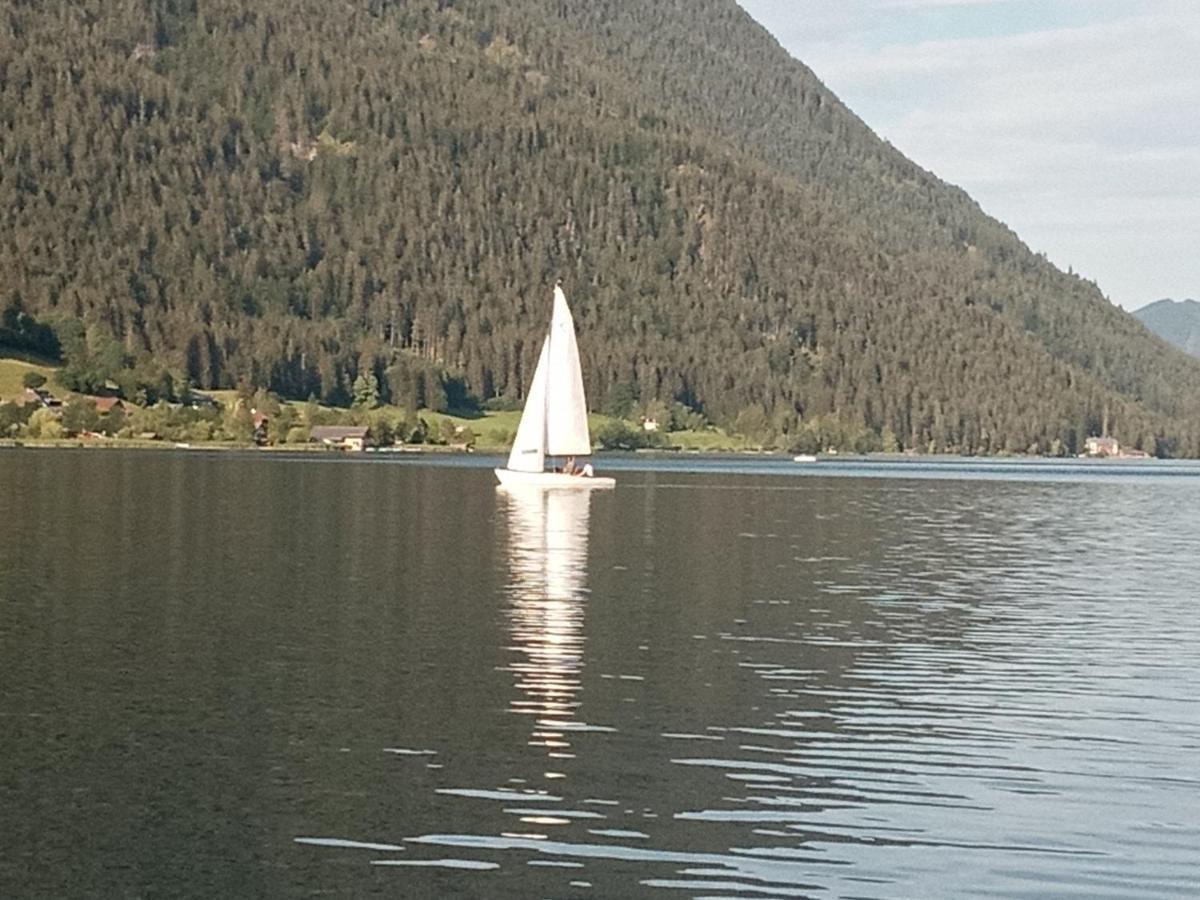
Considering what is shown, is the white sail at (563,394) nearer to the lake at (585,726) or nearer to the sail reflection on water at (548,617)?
the sail reflection on water at (548,617)

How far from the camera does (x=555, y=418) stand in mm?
187625

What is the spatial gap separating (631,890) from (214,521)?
298 ft

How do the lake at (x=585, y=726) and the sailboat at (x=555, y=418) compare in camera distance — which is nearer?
the lake at (x=585, y=726)

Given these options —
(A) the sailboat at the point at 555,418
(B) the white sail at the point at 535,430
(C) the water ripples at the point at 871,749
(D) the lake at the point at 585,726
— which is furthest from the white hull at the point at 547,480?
(C) the water ripples at the point at 871,749

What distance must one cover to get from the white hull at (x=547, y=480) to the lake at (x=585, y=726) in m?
85.6

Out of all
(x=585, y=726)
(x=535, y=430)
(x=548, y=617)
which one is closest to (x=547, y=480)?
(x=535, y=430)

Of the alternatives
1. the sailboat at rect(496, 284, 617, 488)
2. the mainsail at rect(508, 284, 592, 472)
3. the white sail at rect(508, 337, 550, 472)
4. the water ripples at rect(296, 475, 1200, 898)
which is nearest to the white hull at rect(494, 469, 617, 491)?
the sailboat at rect(496, 284, 617, 488)

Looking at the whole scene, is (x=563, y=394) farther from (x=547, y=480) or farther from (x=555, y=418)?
(x=547, y=480)

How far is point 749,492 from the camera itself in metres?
197

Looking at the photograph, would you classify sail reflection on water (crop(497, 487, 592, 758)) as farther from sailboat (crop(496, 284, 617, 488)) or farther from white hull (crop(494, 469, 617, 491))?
sailboat (crop(496, 284, 617, 488))

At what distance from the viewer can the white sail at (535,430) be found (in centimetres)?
18425

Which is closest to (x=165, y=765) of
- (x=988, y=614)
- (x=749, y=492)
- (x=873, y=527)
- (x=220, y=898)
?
(x=220, y=898)

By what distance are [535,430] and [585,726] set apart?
466ft

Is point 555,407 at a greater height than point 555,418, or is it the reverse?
point 555,407
